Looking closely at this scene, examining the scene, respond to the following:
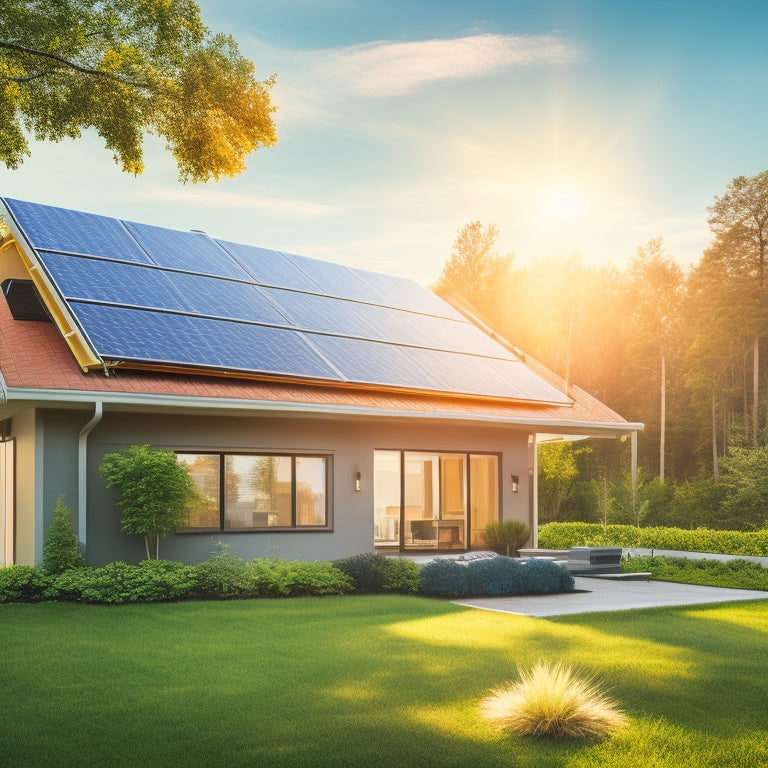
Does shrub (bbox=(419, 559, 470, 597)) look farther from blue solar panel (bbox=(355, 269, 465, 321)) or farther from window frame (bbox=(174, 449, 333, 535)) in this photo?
blue solar panel (bbox=(355, 269, 465, 321))

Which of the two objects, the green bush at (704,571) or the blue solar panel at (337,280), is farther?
the blue solar panel at (337,280)

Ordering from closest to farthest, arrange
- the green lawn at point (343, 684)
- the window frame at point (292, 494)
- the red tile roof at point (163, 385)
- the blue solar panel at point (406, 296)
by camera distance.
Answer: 1. the green lawn at point (343, 684)
2. the red tile roof at point (163, 385)
3. the window frame at point (292, 494)
4. the blue solar panel at point (406, 296)

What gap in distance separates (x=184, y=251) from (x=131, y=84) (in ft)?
22.3

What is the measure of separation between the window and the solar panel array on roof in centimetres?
150

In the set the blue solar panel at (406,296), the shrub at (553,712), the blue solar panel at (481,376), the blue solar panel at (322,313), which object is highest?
the blue solar panel at (406,296)

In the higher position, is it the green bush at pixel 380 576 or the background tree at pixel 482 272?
the background tree at pixel 482 272

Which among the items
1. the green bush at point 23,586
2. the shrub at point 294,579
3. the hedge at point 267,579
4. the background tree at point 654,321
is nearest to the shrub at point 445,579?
the hedge at point 267,579

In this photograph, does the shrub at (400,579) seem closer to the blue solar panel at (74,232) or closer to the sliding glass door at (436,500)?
the sliding glass door at (436,500)

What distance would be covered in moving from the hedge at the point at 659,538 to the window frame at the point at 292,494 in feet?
30.3

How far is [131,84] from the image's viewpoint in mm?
10414

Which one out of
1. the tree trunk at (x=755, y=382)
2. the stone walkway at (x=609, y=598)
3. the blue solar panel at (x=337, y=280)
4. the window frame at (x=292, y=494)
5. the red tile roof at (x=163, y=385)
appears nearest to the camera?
the stone walkway at (x=609, y=598)

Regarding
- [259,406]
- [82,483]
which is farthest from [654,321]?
[82,483]

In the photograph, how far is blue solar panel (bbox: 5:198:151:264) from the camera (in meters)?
14.8

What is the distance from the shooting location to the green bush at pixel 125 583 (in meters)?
10.7
